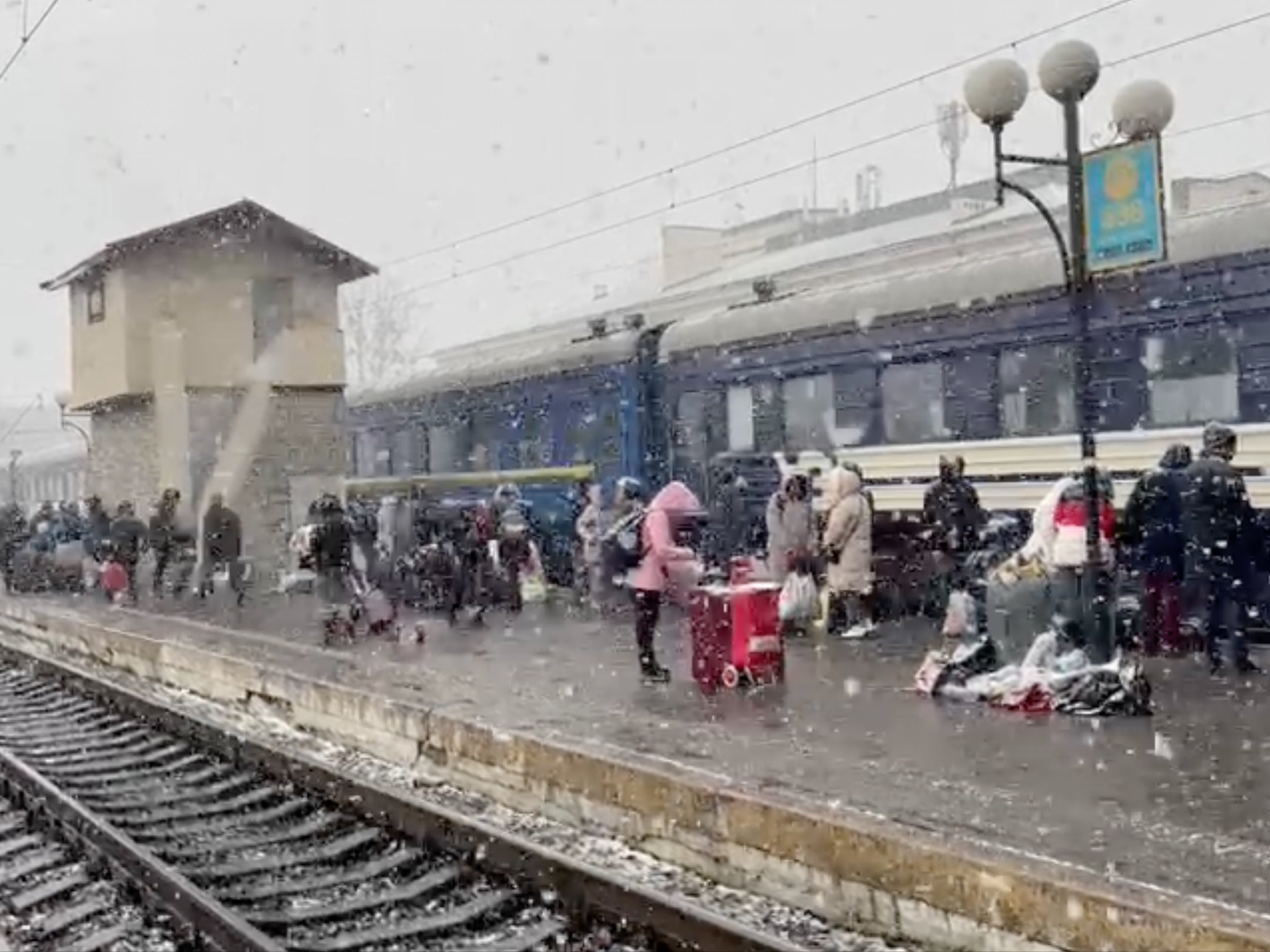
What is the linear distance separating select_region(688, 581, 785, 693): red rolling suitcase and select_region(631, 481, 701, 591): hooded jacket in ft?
1.07

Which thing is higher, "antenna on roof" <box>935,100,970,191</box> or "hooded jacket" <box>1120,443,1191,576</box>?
"antenna on roof" <box>935,100,970,191</box>

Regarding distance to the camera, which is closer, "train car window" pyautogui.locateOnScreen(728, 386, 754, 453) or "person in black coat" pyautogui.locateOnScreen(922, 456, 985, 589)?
"person in black coat" pyautogui.locateOnScreen(922, 456, 985, 589)

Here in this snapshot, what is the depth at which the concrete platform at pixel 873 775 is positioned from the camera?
5668 mm

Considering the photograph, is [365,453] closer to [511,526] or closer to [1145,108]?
[511,526]

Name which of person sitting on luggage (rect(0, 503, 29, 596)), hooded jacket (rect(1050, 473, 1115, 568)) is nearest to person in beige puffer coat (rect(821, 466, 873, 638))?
hooded jacket (rect(1050, 473, 1115, 568))

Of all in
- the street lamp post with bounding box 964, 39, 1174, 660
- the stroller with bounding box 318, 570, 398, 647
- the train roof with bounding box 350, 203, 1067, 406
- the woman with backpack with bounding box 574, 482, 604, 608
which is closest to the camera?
the street lamp post with bounding box 964, 39, 1174, 660

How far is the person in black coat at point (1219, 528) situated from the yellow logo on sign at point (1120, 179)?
1.78 m

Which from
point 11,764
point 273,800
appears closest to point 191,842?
point 273,800

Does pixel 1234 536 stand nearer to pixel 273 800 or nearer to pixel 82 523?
pixel 273 800

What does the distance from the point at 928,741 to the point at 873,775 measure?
3.22 ft

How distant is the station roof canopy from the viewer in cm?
2572

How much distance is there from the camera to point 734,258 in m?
52.5

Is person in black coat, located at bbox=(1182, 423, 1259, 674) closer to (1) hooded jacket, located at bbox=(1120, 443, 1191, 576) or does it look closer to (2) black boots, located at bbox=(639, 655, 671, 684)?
(1) hooded jacket, located at bbox=(1120, 443, 1191, 576)

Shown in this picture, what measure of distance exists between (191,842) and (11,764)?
2.71 metres
